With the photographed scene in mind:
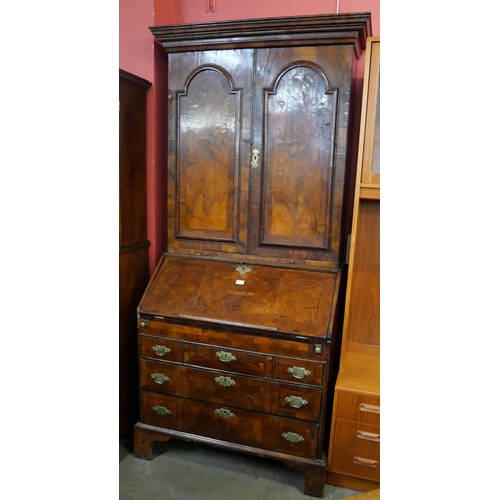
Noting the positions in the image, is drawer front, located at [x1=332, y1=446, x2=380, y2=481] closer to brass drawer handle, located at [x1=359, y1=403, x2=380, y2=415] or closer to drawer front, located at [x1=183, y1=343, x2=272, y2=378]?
brass drawer handle, located at [x1=359, y1=403, x2=380, y2=415]

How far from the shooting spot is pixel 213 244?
2229mm

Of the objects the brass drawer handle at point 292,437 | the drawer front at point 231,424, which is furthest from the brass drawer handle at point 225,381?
the brass drawer handle at point 292,437

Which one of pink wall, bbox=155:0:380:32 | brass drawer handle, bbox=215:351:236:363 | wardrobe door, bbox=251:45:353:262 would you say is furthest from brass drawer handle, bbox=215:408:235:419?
pink wall, bbox=155:0:380:32

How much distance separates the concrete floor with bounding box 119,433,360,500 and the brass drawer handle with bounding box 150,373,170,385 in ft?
1.52

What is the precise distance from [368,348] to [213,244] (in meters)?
1.06

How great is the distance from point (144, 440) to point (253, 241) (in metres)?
1.18

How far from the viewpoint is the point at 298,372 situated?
6.11 feet

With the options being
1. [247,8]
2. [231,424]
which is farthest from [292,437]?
[247,8]

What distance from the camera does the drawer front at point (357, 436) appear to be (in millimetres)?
1909
